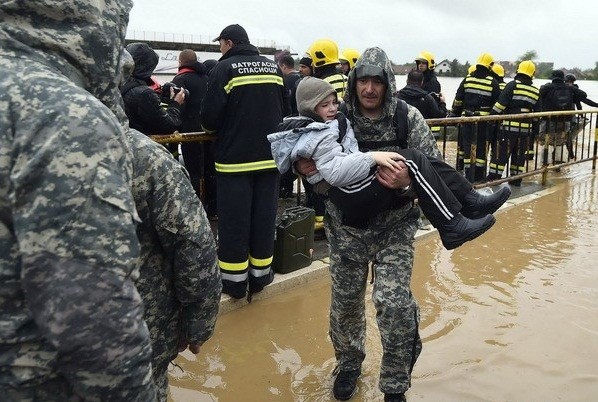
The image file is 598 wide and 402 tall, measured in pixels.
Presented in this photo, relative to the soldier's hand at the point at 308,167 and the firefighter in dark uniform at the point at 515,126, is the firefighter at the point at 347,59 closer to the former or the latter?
the firefighter in dark uniform at the point at 515,126

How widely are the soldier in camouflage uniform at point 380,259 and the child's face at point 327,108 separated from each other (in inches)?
7.3

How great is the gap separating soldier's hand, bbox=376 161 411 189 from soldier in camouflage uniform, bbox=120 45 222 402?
116 cm

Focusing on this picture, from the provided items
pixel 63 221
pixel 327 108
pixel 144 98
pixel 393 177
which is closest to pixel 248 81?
pixel 144 98

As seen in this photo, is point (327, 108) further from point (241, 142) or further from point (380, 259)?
point (241, 142)

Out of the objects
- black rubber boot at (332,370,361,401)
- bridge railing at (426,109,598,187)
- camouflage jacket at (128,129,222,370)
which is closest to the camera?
camouflage jacket at (128,129,222,370)

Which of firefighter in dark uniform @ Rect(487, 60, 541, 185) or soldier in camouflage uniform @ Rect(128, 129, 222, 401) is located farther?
firefighter in dark uniform @ Rect(487, 60, 541, 185)

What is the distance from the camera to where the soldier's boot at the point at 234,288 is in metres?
4.27

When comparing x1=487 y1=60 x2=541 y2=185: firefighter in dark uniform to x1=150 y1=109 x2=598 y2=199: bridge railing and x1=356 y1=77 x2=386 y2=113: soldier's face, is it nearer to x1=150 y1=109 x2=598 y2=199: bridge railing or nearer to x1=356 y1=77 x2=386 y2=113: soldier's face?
x1=150 y1=109 x2=598 y2=199: bridge railing

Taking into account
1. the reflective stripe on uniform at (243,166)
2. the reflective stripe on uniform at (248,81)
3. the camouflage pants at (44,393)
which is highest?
the reflective stripe on uniform at (248,81)

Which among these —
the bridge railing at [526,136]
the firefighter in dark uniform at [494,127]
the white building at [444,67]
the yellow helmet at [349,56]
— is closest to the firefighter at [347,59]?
the yellow helmet at [349,56]

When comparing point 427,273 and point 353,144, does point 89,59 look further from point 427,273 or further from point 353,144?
point 427,273

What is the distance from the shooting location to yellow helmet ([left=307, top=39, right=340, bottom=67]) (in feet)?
18.3

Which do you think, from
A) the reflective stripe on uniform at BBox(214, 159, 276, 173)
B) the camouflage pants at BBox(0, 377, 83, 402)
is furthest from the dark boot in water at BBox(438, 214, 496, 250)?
the camouflage pants at BBox(0, 377, 83, 402)

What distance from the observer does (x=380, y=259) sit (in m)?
3.01
